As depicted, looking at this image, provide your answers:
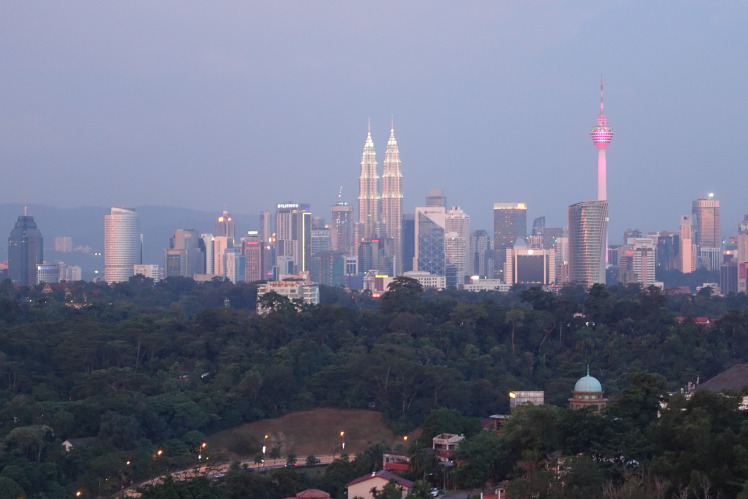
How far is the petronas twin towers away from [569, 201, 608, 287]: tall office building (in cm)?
4631

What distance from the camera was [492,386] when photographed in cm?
4406

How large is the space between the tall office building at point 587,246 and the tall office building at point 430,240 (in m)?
34.9

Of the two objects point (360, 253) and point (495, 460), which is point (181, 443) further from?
point (360, 253)

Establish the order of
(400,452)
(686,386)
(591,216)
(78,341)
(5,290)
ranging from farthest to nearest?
(591,216), (5,290), (78,341), (686,386), (400,452)

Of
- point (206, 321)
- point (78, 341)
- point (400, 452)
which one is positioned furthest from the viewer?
point (206, 321)

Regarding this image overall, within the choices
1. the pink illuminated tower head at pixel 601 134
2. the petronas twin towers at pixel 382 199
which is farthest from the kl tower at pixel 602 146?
the petronas twin towers at pixel 382 199

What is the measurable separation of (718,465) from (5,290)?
64.7 metres

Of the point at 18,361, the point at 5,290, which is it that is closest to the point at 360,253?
the point at 5,290

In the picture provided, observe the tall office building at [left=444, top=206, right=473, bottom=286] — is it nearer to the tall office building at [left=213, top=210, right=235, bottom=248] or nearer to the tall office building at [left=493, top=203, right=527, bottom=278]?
the tall office building at [left=493, top=203, right=527, bottom=278]

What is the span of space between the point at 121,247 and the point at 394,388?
344 ft

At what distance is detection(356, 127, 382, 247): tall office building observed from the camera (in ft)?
522

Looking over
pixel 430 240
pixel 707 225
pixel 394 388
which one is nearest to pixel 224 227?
pixel 430 240

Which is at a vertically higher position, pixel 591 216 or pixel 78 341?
pixel 591 216

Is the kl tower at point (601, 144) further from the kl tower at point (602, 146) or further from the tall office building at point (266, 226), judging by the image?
the tall office building at point (266, 226)
